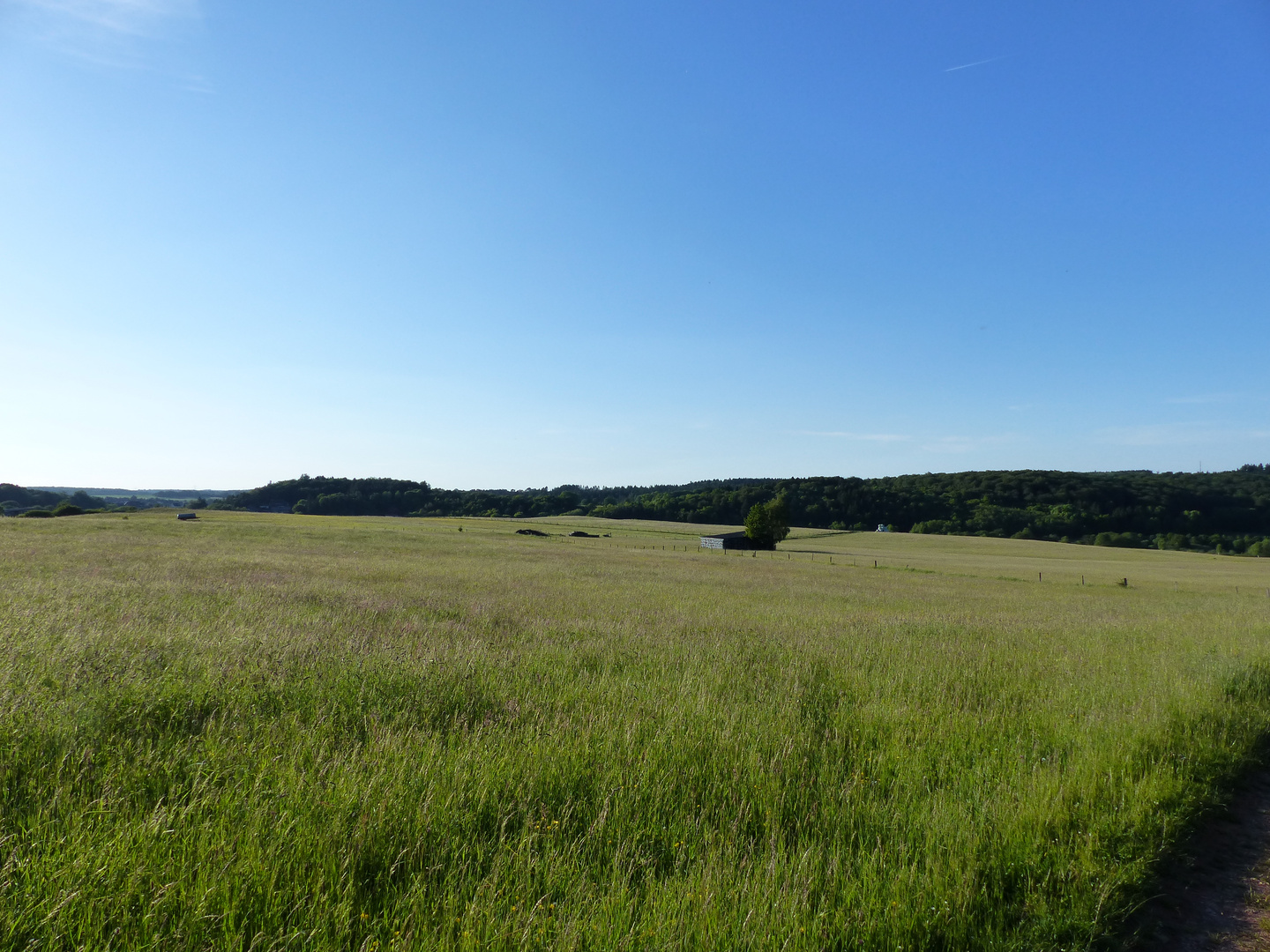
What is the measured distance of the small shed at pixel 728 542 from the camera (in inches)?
3221

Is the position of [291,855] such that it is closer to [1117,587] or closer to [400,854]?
[400,854]

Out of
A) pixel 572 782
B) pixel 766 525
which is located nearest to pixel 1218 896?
pixel 572 782

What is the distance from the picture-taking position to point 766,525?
8556 centimetres

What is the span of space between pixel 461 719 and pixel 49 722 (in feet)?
10.8

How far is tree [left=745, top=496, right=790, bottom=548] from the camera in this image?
280 ft

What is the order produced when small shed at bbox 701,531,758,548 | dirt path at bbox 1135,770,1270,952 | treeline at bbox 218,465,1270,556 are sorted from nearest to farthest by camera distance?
dirt path at bbox 1135,770,1270,952, small shed at bbox 701,531,758,548, treeline at bbox 218,465,1270,556

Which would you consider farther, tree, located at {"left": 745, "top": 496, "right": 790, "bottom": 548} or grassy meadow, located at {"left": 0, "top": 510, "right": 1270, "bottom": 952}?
tree, located at {"left": 745, "top": 496, "right": 790, "bottom": 548}

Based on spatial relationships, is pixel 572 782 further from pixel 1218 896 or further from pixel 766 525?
pixel 766 525

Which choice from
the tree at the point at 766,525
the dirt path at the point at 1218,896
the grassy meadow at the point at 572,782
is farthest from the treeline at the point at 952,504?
the dirt path at the point at 1218,896

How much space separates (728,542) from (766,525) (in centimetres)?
620

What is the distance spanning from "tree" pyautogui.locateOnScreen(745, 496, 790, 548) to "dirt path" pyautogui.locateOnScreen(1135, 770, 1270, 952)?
263ft

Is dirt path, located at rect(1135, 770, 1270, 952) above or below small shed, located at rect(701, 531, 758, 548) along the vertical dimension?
above

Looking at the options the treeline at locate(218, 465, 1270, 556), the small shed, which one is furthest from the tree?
the treeline at locate(218, 465, 1270, 556)

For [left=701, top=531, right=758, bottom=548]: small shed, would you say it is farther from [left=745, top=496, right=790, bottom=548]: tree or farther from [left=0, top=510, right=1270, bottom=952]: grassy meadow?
[left=0, top=510, right=1270, bottom=952]: grassy meadow
